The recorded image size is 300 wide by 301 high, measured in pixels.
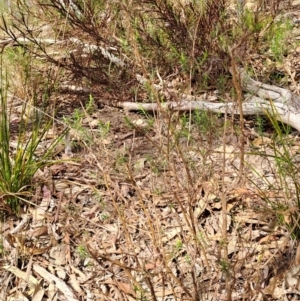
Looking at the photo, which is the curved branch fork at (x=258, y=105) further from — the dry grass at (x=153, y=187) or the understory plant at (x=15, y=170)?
the understory plant at (x=15, y=170)

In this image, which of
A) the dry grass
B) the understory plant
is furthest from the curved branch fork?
the understory plant

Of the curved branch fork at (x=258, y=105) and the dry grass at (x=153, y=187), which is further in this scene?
the curved branch fork at (x=258, y=105)

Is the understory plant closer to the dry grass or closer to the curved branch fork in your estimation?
the dry grass

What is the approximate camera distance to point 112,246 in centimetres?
222

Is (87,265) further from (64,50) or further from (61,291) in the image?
(64,50)

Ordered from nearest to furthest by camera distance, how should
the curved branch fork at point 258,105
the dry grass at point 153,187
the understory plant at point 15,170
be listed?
the dry grass at point 153,187 < the understory plant at point 15,170 < the curved branch fork at point 258,105

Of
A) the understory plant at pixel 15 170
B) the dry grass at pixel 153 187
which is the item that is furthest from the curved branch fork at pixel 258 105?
the understory plant at pixel 15 170

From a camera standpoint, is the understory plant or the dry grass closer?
the dry grass

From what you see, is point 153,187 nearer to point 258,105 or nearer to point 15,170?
point 15,170

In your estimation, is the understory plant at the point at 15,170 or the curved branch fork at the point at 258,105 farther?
the curved branch fork at the point at 258,105

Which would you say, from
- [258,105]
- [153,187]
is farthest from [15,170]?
[258,105]

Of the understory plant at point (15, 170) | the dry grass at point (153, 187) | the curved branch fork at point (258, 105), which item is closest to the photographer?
the dry grass at point (153, 187)

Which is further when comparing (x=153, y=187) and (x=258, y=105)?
(x=258, y=105)

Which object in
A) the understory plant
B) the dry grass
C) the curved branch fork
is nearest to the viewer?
the dry grass
